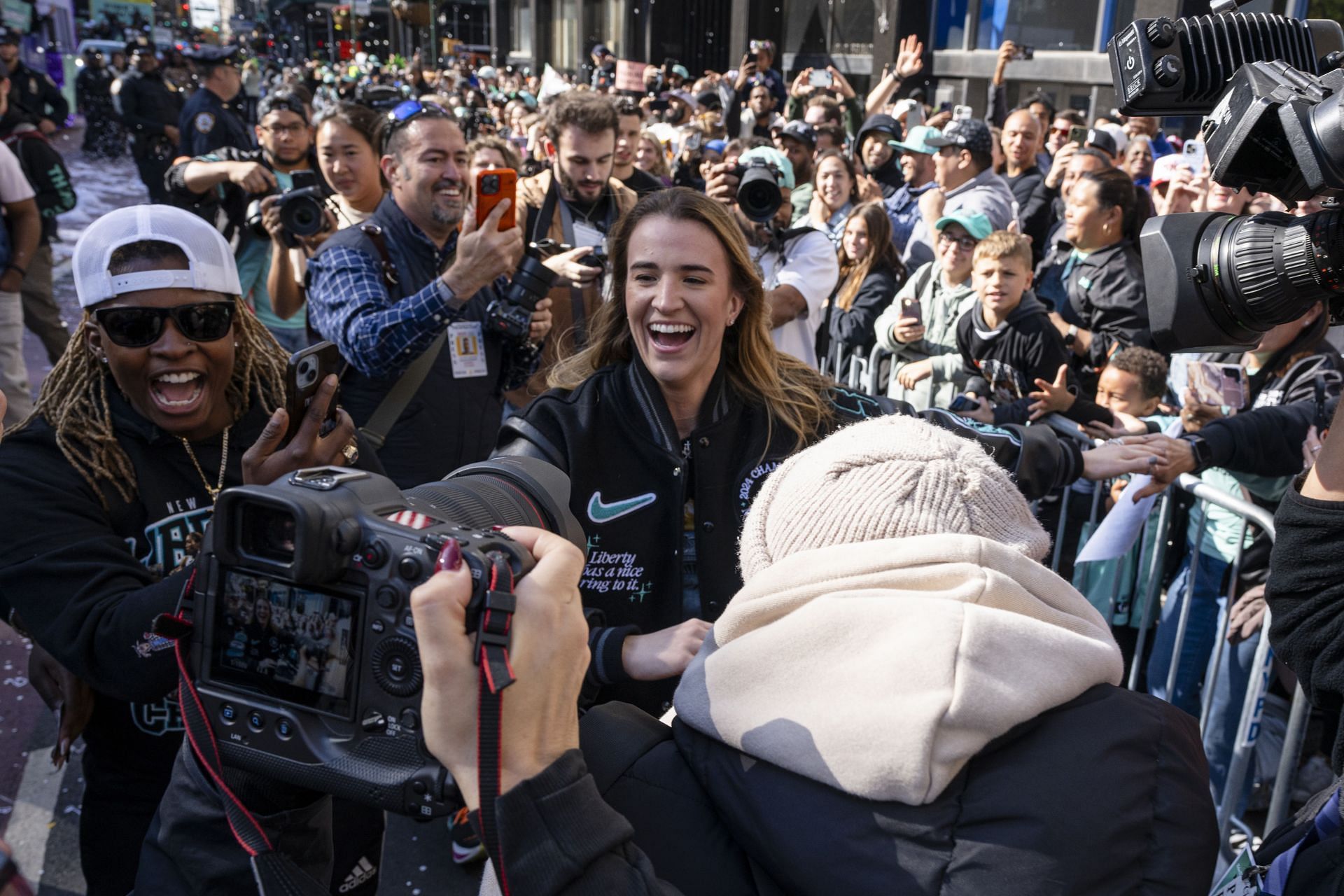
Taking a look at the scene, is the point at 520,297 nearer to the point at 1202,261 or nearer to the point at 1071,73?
the point at 1202,261

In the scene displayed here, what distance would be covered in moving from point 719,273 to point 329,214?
8.42 feet

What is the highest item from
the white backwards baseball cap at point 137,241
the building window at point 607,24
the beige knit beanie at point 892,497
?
the building window at point 607,24

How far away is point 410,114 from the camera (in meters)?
4.11

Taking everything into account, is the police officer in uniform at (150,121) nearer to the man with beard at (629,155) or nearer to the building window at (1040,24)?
the man with beard at (629,155)

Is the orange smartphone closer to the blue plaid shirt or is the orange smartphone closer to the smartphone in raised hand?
the blue plaid shirt

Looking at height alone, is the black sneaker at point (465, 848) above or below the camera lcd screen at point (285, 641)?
below

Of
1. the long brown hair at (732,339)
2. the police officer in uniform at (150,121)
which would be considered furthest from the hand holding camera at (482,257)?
the police officer in uniform at (150,121)

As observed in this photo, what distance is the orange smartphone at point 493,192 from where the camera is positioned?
3.35 metres

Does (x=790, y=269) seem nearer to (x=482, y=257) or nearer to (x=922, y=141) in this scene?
(x=482, y=257)

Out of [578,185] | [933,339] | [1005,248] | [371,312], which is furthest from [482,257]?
[933,339]

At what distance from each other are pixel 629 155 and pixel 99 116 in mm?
18480

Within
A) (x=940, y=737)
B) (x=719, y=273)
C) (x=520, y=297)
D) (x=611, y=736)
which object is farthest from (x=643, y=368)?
(x=940, y=737)

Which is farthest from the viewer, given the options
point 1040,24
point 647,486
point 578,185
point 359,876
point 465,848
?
point 1040,24

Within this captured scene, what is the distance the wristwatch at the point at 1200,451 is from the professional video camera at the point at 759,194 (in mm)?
2194
